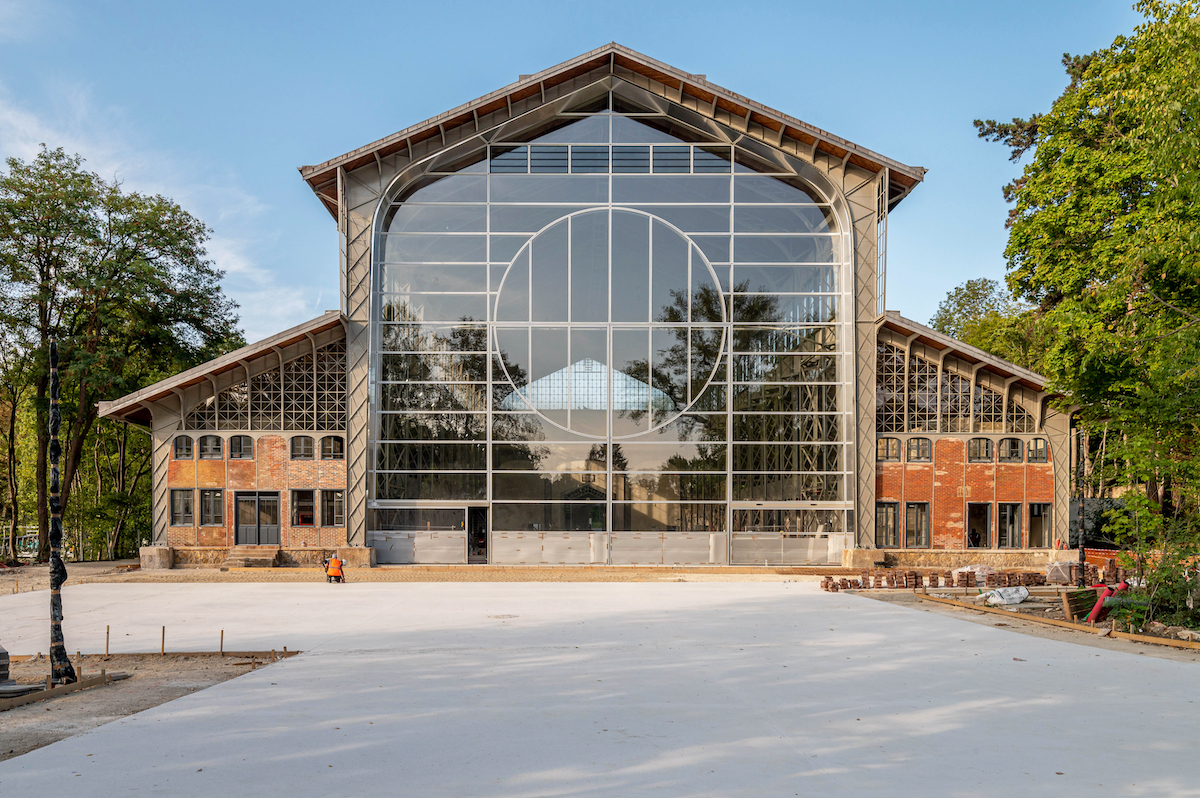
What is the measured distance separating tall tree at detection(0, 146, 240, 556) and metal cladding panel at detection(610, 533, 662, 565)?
24.2 meters

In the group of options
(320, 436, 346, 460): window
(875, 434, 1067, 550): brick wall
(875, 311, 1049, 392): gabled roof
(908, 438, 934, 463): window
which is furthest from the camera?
(908, 438, 934, 463): window

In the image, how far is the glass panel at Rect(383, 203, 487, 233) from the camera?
31.3 m

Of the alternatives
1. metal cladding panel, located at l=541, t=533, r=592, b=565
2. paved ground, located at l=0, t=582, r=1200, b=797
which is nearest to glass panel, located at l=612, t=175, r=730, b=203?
metal cladding panel, located at l=541, t=533, r=592, b=565

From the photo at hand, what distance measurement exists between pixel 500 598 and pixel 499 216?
17003 millimetres

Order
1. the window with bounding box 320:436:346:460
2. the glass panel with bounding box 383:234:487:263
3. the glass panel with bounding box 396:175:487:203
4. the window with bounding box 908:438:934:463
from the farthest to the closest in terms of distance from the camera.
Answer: the glass panel with bounding box 396:175:487:203 < the glass panel with bounding box 383:234:487:263 < the window with bounding box 908:438:934:463 < the window with bounding box 320:436:346:460

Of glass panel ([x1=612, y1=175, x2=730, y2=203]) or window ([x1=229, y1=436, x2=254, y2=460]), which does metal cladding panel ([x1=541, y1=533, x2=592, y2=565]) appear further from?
glass panel ([x1=612, y1=175, x2=730, y2=203])

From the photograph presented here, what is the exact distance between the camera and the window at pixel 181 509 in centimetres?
3030

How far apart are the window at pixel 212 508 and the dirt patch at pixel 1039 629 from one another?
25303 mm

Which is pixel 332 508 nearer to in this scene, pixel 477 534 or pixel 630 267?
pixel 477 534

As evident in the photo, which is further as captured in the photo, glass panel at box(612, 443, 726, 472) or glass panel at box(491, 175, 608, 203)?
glass panel at box(491, 175, 608, 203)

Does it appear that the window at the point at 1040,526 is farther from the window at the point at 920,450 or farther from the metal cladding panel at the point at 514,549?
the metal cladding panel at the point at 514,549

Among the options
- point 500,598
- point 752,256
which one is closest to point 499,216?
point 752,256

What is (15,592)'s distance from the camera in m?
23.4

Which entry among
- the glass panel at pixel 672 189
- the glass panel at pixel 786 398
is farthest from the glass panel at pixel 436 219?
the glass panel at pixel 786 398
